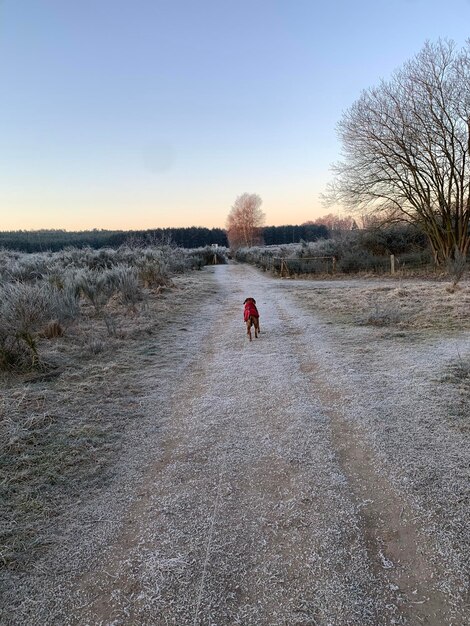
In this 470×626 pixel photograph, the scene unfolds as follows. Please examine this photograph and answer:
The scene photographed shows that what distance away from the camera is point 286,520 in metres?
2.70

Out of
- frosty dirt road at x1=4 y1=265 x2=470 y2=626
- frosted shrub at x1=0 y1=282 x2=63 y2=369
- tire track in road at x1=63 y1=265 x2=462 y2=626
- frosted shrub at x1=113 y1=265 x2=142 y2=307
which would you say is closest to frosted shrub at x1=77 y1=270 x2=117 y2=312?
frosted shrub at x1=113 y1=265 x2=142 y2=307

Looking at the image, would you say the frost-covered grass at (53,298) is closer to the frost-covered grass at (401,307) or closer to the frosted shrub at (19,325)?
the frosted shrub at (19,325)

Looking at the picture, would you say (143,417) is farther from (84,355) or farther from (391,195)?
(391,195)

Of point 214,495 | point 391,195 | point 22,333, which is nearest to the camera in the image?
point 214,495

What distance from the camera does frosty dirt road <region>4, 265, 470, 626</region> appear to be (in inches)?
80.8

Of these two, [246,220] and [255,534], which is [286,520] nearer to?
[255,534]

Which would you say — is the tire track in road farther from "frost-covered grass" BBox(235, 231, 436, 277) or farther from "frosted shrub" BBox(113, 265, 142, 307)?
"frost-covered grass" BBox(235, 231, 436, 277)

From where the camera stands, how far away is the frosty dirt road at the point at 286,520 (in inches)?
80.8

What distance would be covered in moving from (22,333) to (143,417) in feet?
10.1

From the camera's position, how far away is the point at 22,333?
6098mm

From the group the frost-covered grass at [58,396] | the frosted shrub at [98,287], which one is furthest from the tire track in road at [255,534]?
the frosted shrub at [98,287]

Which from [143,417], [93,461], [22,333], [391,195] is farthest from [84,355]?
[391,195]

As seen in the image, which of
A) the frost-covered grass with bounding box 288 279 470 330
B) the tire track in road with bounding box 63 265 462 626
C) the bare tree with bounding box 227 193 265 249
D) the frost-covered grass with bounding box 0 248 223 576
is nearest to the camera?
the tire track in road with bounding box 63 265 462 626

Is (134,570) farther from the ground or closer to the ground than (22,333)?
closer to the ground
